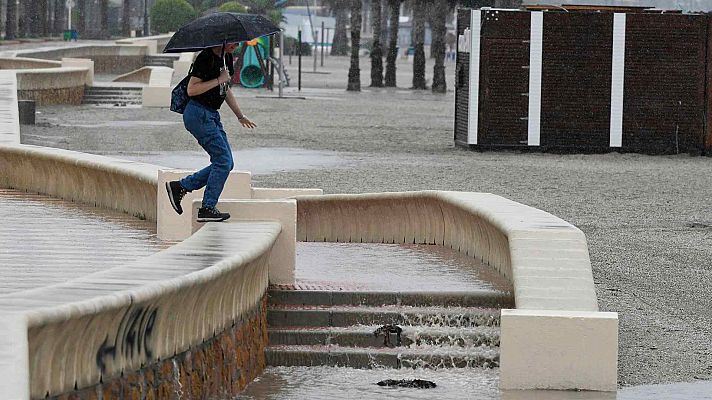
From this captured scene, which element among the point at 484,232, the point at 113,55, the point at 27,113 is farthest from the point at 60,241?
the point at 113,55

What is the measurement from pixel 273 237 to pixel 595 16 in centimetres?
1936

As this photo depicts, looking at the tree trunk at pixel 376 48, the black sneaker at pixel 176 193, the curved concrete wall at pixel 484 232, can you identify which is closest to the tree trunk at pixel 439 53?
the tree trunk at pixel 376 48

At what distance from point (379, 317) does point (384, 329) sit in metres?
0.16

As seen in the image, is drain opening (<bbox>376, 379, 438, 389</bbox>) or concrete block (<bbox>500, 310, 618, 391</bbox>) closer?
concrete block (<bbox>500, 310, 618, 391</bbox>)

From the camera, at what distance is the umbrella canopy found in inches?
419

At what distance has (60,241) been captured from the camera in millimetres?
11867

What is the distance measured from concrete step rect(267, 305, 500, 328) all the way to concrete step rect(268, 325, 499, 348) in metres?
0.10

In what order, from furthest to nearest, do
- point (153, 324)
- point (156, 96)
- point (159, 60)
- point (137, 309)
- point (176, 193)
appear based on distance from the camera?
point (159, 60) → point (156, 96) → point (176, 193) → point (153, 324) → point (137, 309)

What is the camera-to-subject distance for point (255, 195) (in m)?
13.8

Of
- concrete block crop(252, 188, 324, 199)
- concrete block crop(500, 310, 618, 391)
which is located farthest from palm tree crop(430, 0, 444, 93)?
concrete block crop(500, 310, 618, 391)

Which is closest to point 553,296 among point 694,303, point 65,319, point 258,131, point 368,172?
point 694,303

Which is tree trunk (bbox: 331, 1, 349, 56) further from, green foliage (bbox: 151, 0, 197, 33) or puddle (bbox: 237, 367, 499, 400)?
puddle (bbox: 237, 367, 499, 400)

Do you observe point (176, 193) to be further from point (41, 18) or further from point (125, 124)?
point (41, 18)

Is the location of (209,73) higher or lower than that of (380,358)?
higher
